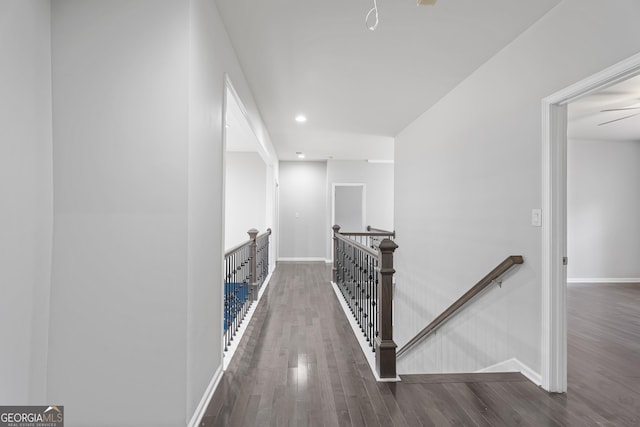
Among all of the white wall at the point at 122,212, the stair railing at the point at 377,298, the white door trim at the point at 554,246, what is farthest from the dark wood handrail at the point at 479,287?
the white wall at the point at 122,212

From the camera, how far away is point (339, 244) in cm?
558

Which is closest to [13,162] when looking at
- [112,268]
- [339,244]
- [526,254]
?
[112,268]

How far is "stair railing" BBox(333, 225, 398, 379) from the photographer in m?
2.38

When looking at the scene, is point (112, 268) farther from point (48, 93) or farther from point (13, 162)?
point (48, 93)

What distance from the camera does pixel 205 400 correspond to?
1.96m

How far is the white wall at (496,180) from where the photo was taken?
6.69ft

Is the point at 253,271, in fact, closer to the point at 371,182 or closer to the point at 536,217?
the point at 536,217

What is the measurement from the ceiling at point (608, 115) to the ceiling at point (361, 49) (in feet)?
4.35

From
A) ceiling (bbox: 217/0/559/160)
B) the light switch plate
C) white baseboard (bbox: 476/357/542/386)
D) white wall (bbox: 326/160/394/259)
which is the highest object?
ceiling (bbox: 217/0/559/160)

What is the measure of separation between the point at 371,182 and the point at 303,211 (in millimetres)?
1893

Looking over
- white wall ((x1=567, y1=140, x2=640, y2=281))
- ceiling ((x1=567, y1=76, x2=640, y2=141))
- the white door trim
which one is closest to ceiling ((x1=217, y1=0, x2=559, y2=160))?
the white door trim

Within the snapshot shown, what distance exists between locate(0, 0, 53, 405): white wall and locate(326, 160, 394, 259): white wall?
6.89 metres

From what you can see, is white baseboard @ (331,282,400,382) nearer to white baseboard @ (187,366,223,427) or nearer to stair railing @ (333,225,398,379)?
stair railing @ (333,225,398,379)

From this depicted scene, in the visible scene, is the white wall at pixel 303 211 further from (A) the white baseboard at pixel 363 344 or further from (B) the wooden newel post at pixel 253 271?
(A) the white baseboard at pixel 363 344
